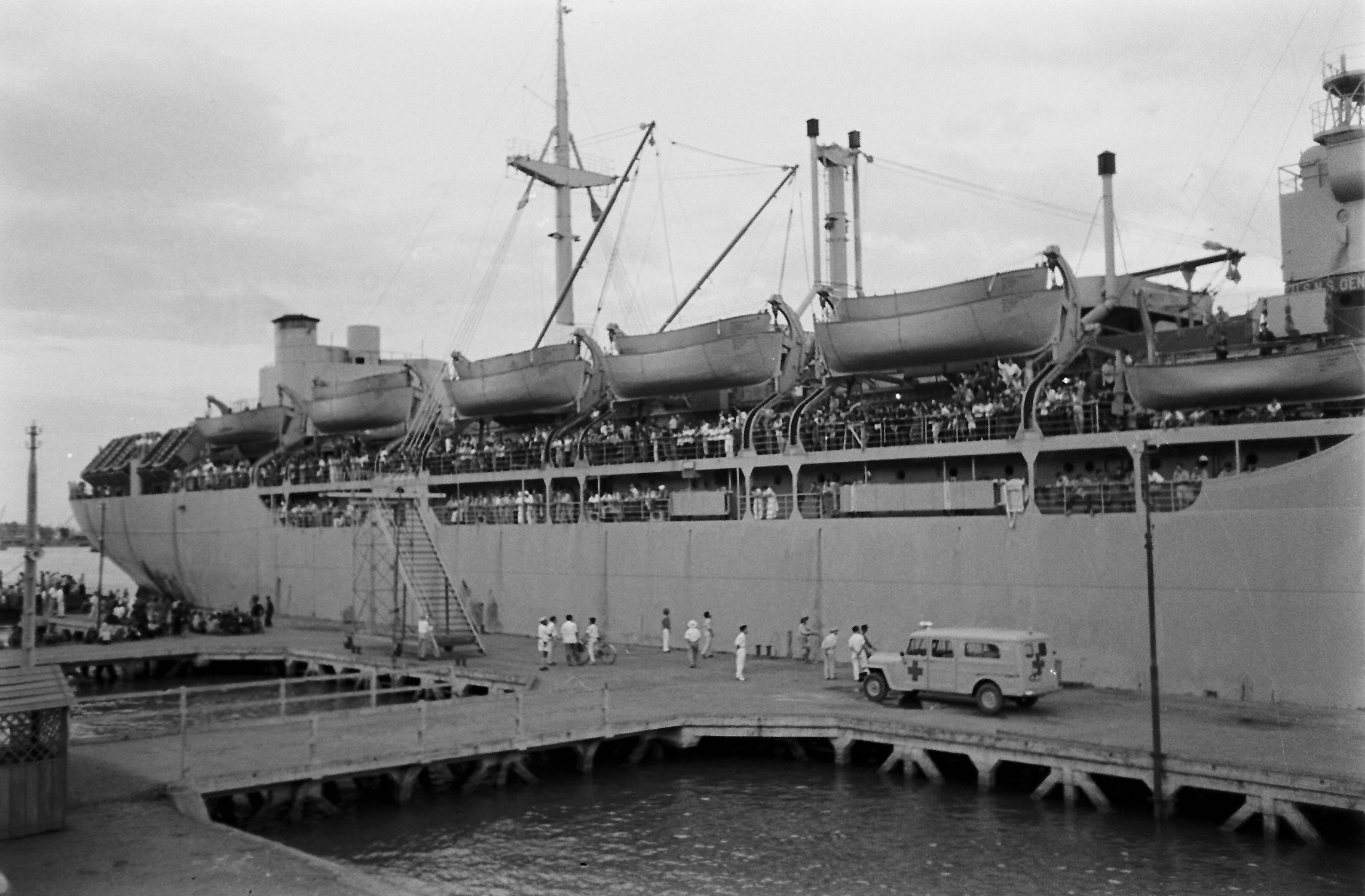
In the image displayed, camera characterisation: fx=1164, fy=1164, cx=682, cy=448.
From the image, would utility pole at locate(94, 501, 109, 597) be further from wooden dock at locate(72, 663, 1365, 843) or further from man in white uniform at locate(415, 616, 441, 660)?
wooden dock at locate(72, 663, 1365, 843)

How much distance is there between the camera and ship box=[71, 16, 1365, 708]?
2395 centimetres

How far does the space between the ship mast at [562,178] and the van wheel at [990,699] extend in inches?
1306

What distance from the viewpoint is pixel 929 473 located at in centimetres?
3241

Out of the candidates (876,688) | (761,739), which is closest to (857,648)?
(876,688)

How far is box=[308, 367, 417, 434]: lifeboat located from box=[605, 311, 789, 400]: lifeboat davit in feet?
49.6

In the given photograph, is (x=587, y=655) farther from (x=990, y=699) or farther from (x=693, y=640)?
(x=990, y=699)

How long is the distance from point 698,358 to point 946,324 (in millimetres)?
9488

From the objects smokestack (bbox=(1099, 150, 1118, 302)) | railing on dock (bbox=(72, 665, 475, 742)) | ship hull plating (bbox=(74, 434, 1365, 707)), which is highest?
smokestack (bbox=(1099, 150, 1118, 302))

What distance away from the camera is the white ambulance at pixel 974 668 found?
22.2 m

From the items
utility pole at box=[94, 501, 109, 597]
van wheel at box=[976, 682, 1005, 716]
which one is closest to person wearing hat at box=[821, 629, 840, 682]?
van wheel at box=[976, 682, 1005, 716]

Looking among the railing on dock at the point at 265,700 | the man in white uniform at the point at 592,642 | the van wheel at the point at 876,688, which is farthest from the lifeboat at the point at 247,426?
the van wheel at the point at 876,688

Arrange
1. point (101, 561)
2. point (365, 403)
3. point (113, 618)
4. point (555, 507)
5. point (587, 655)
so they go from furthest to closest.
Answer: point (365, 403)
point (101, 561)
point (113, 618)
point (555, 507)
point (587, 655)

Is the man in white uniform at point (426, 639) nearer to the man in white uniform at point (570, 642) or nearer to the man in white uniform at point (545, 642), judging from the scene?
the man in white uniform at point (545, 642)

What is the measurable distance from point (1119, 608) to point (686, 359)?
1740 centimetres
